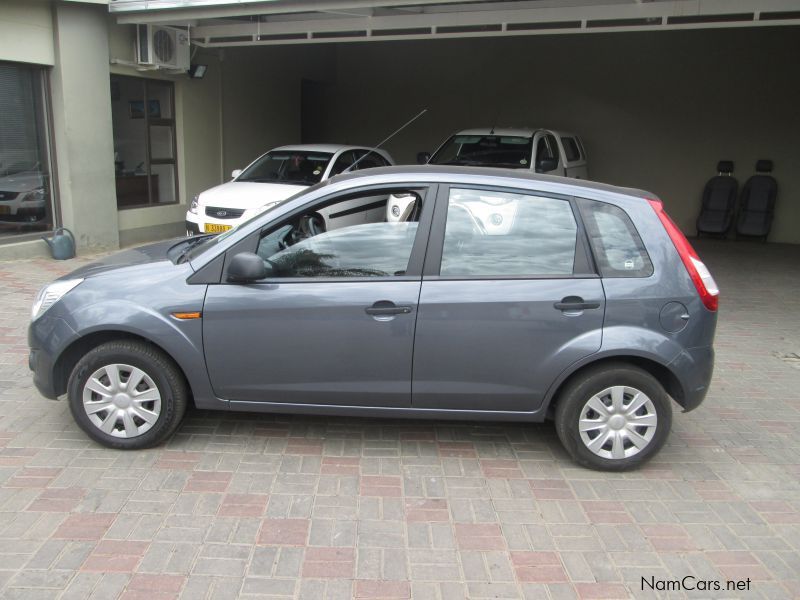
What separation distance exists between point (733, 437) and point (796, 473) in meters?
0.50

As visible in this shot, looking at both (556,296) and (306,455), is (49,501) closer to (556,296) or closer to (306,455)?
(306,455)

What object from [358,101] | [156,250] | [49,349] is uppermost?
[358,101]

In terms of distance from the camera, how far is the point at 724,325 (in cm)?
725

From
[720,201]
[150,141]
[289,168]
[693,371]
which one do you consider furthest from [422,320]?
[720,201]

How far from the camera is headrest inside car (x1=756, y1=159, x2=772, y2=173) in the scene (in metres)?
→ 12.8

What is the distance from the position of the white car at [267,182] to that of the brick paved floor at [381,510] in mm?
4166

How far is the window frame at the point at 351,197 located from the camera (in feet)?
12.4

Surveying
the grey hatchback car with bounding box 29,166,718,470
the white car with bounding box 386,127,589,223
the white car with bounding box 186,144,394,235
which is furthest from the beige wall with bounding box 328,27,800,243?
the grey hatchback car with bounding box 29,166,718,470

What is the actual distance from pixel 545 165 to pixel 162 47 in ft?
20.4

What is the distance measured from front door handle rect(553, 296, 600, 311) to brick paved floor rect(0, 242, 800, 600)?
100 cm

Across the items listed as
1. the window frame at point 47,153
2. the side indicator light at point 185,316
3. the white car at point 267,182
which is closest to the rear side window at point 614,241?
the side indicator light at point 185,316

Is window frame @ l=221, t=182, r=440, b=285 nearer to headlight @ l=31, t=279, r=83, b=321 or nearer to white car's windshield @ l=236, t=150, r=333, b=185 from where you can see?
headlight @ l=31, t=279, r=83, b=321

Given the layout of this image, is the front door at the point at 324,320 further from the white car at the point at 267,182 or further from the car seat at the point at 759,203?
the car seat at the point at 759,203

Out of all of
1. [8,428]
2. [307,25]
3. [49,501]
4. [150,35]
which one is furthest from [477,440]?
[150,35]
